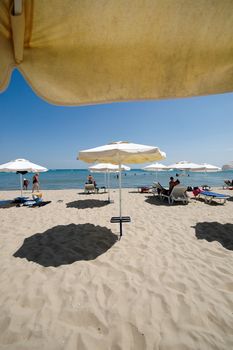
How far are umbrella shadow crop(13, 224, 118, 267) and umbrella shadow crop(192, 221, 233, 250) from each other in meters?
2.50

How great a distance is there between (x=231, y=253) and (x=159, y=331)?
278 cm

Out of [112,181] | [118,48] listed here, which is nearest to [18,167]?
[118,48]

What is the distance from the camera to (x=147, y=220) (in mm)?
6816

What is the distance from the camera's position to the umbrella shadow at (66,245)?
13.2 ft

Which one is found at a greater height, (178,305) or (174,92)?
(174,92)

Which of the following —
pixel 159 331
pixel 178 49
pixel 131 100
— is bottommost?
pixel 159 331

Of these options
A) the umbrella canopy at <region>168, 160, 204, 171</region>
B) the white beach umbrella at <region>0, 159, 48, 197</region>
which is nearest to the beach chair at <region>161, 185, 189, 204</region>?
the umbrella canopy at <region>168, 160, 204, 171</region>

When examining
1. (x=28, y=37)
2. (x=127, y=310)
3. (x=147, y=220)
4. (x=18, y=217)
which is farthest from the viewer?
(x=18, y=217)

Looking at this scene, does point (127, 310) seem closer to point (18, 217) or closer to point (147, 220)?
point (147, 220)

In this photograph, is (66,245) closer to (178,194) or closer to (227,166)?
(178,194)

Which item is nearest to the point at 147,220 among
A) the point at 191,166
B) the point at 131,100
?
the point at 131,100

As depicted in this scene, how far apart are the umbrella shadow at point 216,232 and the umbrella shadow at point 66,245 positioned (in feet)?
8.19

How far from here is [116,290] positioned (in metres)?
2.98

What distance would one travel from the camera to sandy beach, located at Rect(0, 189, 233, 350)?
2203 millimetres
